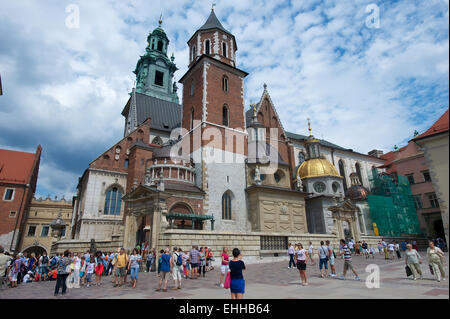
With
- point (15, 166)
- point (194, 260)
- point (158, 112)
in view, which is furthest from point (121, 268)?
point (158, 112)

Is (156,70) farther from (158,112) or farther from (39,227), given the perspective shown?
(39,227)

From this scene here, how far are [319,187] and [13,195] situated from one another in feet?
125

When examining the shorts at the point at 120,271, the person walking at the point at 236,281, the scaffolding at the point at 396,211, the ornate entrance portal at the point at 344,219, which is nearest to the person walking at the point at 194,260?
the shorts at the point at 120,271

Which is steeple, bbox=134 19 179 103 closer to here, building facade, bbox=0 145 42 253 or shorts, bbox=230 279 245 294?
building facade, bbox=0 145 42 253

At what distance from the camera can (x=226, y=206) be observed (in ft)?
87.0

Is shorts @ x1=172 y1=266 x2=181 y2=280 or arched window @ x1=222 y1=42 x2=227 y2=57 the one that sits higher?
arched window @ x1=222 y1=42 x2=227 y2=57

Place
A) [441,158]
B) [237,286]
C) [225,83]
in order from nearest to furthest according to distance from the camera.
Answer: [441,158], [237,286], [225,83]

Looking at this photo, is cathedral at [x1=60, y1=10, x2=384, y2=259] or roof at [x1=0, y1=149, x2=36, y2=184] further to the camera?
roof at [x1=0, y1=149, x2=36, y2=184]

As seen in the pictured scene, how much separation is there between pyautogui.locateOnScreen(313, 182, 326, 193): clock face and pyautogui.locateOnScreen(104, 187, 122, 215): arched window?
23985 millimetres

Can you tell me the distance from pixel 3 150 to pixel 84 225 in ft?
69.5

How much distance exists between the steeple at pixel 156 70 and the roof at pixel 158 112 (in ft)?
21.0

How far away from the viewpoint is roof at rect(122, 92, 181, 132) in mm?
39594

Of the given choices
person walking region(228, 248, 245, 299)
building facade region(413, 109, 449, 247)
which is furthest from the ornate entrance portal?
building facade region(413, 109, 449, 247)

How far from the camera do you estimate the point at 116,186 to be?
97.9 ft
